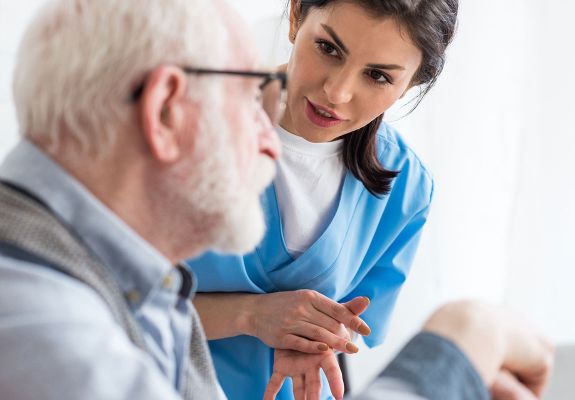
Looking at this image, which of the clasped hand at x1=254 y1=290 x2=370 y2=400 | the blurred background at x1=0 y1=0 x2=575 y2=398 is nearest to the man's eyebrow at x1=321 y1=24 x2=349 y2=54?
the clasped hand at x1=254 y1=290 x2=370 y2=400

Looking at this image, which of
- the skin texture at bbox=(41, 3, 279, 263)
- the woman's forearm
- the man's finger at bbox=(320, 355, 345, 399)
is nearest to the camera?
the skin texture at bbox=(41, 3, 279, 263)

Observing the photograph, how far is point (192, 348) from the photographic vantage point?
2.85ft

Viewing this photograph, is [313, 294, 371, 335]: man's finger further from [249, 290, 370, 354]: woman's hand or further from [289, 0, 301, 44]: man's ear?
[289, 0, 301, 44]: man's ear

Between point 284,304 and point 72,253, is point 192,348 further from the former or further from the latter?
point 284,304

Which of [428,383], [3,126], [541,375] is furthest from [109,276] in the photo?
[3,126]

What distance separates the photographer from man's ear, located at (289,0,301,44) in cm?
127

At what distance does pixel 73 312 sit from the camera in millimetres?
628

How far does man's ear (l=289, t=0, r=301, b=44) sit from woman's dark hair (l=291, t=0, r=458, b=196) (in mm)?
12

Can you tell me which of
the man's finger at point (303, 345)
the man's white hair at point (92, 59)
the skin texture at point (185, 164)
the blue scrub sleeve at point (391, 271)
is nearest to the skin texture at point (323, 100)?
the man's finger at point (303, 345)

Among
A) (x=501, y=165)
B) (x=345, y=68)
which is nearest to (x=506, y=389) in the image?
(x=345, y=68)

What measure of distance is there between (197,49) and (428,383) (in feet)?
1.19

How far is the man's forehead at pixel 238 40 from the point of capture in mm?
755

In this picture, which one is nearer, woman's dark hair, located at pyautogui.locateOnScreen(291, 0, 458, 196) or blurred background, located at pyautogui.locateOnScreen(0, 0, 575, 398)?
woman's dark hair, located at pyautogui.locateOnScreen(291, 0, 458, 196)

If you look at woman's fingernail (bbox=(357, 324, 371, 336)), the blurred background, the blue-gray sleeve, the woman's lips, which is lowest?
the blurred background
